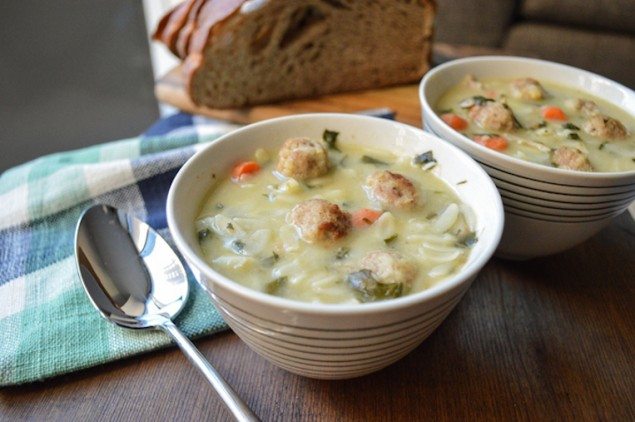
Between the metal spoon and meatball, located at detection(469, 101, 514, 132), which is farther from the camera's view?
meatball, located at detection(469, 101, 514, 132)

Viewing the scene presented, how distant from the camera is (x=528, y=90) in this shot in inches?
80.4

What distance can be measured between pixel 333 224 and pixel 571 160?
794 millimetres

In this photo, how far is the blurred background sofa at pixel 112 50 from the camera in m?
4.55

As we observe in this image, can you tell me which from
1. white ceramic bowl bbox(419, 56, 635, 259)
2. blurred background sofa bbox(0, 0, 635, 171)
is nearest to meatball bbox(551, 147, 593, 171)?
white ceramic bowl bbox(419, 56, 635, 259)

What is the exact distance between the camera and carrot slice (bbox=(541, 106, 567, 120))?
1.94m

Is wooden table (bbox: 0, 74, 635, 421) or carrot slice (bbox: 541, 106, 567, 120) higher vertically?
carrot slice (bbox: 541, 106, 567, 120)

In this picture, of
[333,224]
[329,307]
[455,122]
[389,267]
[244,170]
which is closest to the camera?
[329,307]

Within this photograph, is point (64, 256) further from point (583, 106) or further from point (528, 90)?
point (583, 106)

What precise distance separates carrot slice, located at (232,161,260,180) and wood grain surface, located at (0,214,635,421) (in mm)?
456

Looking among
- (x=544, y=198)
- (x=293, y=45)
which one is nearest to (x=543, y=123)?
(x=544, y=198)

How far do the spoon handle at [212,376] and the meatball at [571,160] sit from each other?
115 cm

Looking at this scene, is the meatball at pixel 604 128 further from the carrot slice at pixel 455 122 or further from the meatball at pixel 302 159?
the meatball at pixel 302 159

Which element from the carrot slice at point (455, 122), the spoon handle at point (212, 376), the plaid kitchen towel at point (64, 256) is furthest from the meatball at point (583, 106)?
the spoon handle at point (212, 376)

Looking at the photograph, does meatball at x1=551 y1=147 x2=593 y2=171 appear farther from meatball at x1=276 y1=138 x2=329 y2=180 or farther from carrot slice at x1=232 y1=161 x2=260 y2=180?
Result: carrot slice at x1=232 y1=161 x2=260 y2=180
